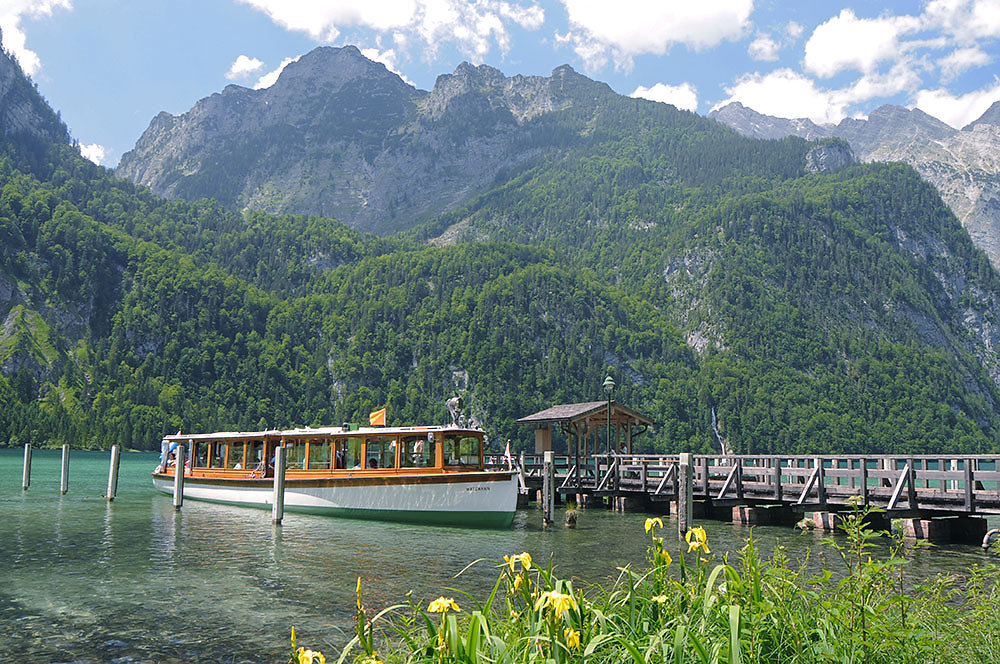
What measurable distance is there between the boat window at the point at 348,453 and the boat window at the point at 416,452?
2059 millimetres

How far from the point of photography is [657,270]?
635 ft

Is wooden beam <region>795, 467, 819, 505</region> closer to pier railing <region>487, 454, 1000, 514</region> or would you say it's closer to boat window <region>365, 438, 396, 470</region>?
pier railing <region>487, 454, 1000, 514</region>

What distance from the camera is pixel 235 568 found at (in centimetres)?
1869

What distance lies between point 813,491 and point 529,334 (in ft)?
458

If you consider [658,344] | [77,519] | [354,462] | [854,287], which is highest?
[854,287]

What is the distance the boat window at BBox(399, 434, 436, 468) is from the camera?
1166 inches

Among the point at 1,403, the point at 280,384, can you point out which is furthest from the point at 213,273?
the point at 1,403

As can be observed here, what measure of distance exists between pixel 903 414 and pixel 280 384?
12114 cm

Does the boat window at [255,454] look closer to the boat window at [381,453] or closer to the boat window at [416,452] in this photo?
the boat window at [381,453]

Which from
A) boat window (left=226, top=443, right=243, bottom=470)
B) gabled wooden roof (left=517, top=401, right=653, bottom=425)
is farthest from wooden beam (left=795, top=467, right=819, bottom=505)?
boat window (left=226, top=443, right=243, bottom=470)

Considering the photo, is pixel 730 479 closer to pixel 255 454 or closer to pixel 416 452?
pixel 416 452

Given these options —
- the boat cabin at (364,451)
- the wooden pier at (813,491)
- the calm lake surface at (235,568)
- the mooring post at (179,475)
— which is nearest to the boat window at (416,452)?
the boat cabin at (364,451)

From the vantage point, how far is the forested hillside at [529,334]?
145m

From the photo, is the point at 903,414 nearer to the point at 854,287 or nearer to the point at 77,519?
the point at 854,287
